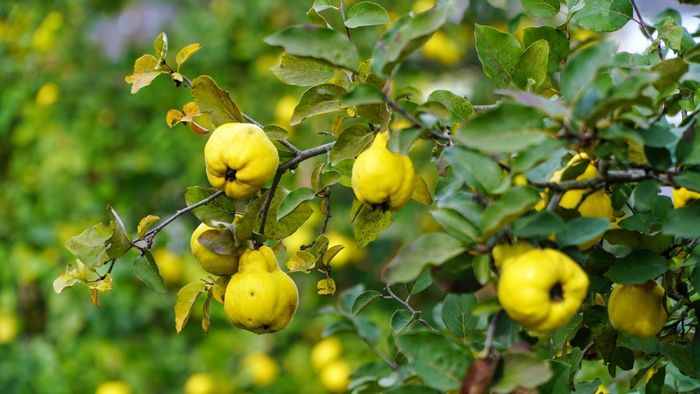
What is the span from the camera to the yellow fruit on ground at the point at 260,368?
276 cm

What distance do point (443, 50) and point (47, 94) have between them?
1363 mm

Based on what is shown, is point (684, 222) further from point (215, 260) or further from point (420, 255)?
point (215, 260)

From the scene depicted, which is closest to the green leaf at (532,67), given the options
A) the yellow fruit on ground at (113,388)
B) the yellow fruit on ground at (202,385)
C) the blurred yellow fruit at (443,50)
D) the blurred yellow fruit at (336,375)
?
the blurred yellow fruit at (336,375)

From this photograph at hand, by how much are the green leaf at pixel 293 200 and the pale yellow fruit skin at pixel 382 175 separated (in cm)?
9

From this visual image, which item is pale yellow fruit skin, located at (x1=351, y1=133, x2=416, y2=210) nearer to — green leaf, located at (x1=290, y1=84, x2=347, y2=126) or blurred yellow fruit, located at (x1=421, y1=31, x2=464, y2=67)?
green leaf, located at (x1=290, y1=84, x2=347, y2=126)

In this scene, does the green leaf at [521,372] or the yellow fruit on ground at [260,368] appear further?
the yellow fruit on ground at [260,368]

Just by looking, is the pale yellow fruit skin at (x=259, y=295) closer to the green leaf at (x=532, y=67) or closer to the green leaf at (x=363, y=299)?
the green leaf at (x=363, y=299)

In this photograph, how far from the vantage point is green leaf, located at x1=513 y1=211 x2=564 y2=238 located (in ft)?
2.33

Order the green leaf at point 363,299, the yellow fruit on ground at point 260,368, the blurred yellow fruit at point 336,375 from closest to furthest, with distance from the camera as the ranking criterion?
the green leaf at point 363,299 → the blurred yellow fruit at point 336,375 → the yellow fruit on ground at point 260,368

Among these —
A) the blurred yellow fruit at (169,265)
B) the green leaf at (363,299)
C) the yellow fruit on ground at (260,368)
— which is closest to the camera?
the green leaf at (363,299)

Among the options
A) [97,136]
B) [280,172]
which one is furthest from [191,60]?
[280,172]

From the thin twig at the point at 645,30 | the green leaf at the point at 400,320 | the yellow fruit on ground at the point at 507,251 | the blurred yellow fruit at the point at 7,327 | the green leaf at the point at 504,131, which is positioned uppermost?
the green leaf at the point at 504,131

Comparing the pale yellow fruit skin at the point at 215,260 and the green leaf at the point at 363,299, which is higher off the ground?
the pale yellow fruit skin at the point at 215,260

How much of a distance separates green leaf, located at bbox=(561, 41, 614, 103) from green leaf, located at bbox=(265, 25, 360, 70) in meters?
0.19
